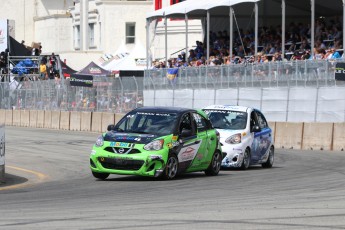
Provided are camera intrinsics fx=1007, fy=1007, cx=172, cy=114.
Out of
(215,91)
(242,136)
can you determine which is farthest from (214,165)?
(215,91)

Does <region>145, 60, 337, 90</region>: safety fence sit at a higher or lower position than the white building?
lower

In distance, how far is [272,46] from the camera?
39.9 m

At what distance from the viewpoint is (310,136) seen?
3238cm

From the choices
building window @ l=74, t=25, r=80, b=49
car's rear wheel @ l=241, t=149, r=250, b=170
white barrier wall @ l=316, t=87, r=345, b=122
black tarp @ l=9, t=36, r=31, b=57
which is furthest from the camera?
building window @ l=74, t=25, r=80, b=49

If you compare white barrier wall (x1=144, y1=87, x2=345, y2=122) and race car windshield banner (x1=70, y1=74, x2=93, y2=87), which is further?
race car windshield banner (x1=70, y1=74, x2=93, y2=87)

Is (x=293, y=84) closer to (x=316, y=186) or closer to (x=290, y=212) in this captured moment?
(x=316, y=186)

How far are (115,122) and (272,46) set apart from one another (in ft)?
23.0

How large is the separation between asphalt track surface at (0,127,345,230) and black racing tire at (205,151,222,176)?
0.22 metres

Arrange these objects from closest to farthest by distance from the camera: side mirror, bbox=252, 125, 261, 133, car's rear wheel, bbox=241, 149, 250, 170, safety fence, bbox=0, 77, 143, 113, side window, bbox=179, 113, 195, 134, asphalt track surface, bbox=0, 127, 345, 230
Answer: asphalt track surface, bbox=0, 127, 345, 230 < side window, bbox=179, 113, 195, 134 < car's rear wheel, bbox=241, 149, 250, 170 < side mirror, bbox=252, 125, 261, 133 < safety fence, bbox=0, 77, 143, 113

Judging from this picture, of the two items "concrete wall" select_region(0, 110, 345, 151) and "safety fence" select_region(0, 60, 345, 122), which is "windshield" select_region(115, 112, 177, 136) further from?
"safety fence" select_region(0, 60, 345, 122)

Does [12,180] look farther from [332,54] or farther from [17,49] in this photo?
[17,49]

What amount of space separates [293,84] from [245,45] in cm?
775

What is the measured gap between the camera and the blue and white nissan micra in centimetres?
2247

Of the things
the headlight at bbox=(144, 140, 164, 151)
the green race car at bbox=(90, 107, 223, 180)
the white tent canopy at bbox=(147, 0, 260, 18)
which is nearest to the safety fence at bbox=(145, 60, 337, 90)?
the white tent canopy at bbox=(147, 0, 260, 18)
